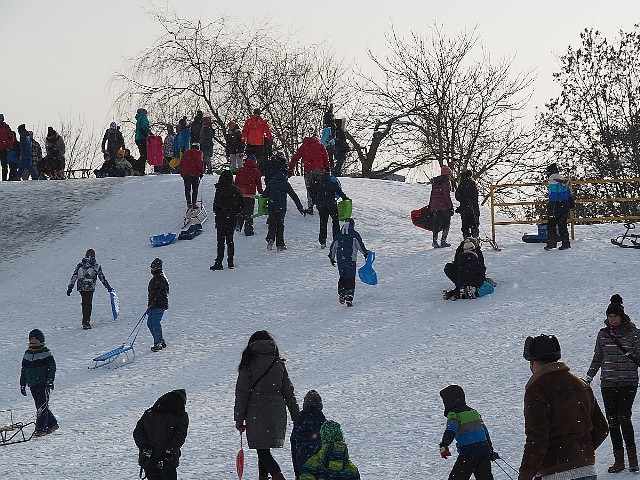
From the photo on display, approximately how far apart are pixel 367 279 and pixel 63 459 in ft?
27.5

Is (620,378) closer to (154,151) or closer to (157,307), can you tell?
(157,307)

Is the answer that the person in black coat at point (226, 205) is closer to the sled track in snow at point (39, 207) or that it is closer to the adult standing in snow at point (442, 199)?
the adult standing in snow at point (442, 199)

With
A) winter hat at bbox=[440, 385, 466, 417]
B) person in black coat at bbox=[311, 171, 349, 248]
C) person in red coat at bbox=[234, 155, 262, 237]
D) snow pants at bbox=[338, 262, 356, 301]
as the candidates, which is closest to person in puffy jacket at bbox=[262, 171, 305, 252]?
person in red coat at bbox=[234, 155, 262, 237]

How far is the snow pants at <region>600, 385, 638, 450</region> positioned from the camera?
28.2 ft

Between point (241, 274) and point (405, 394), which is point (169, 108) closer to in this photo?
point (241, 274)

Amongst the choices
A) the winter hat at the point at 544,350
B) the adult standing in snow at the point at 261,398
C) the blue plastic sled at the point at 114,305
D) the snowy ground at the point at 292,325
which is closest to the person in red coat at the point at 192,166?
the snowy ground at the point at 292,325

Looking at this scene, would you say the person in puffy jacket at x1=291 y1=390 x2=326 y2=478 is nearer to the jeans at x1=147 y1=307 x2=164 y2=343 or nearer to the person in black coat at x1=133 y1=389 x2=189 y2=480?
the person in black coat at x1=133 y1=389 x2=189 y2=480

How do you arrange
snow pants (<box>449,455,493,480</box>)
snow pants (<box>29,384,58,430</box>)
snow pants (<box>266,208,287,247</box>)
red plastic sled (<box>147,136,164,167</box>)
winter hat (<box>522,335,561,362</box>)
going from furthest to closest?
red plastic sled (<box>147,136,164,167</box>) → snow pants (<box>266,208,287,247</box>) → snow pants (<box>29,384,58,430</box>) → snow pants (<box>449,455,493,480</box>) → winter hat (<box>522,335,561,362</box>)

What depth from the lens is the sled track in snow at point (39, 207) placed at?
24562 mm

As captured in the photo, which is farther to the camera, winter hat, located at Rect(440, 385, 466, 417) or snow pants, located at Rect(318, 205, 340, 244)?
snow pants, located at Rect(318, 205, 340, 244)

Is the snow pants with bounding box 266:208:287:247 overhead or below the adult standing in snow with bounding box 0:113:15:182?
below

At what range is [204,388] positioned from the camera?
1350 centimetres

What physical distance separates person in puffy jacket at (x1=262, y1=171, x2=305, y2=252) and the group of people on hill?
9750mm

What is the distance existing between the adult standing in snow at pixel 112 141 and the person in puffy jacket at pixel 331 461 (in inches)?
889
